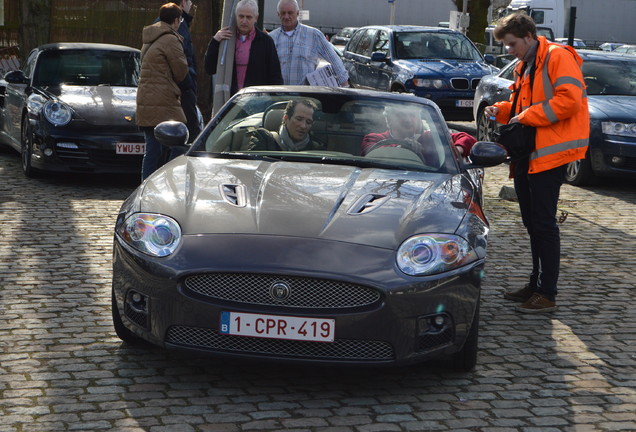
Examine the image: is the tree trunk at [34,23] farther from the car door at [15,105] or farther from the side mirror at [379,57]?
the side mirror at [379,57]

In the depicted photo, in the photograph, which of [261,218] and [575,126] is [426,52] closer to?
[575,126]

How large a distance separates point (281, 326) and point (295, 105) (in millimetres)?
2184

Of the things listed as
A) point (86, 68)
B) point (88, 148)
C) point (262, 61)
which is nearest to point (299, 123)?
point (262, 61)

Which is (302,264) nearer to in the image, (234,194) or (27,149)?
(234,194)

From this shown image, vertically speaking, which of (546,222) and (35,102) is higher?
(35,102)

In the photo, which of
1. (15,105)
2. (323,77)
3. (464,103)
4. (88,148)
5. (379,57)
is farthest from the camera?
(379,57)

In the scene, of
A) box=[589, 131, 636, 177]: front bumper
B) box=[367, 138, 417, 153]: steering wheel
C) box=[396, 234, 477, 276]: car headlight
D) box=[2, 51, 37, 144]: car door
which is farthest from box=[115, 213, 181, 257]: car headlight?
box=[589, 131, 636, 177]: front bumper

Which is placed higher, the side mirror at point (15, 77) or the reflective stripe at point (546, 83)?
the reflective stripe at point (546, 83)

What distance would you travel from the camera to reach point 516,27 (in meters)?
6.44

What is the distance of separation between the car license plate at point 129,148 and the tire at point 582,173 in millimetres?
4973

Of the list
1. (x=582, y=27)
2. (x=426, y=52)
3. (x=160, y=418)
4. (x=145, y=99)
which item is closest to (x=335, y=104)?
(x=160, y=418)

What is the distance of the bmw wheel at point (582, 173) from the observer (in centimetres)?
1215

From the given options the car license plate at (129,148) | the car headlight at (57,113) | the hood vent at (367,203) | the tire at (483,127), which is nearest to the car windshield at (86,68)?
the car headlight at (57,113)

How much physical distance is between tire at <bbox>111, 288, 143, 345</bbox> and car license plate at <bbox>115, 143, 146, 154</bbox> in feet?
18.4
